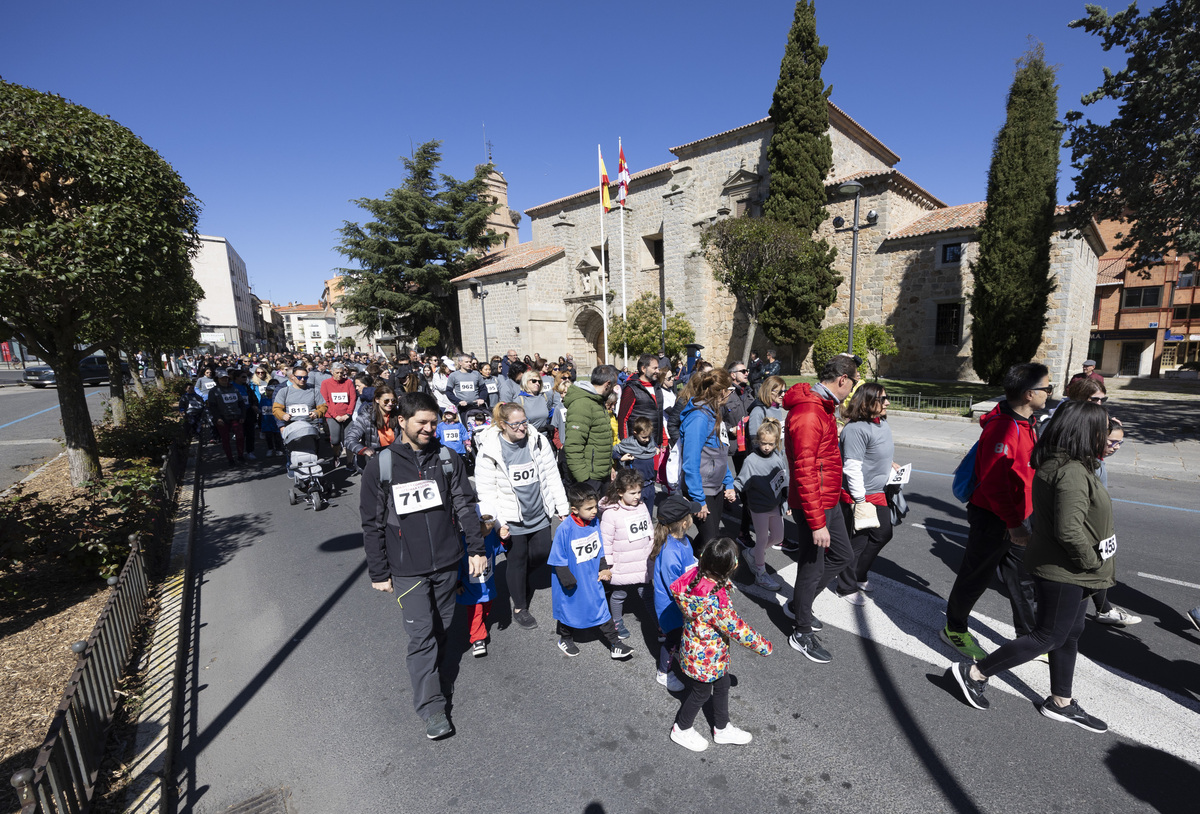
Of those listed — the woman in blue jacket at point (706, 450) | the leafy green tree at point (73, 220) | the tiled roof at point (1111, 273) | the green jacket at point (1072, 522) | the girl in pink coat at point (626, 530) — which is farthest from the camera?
the tiled roof at point (1111, 273)

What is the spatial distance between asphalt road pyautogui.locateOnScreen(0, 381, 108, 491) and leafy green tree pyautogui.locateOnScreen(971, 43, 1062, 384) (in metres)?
23.6

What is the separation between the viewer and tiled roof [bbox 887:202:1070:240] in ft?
65.3

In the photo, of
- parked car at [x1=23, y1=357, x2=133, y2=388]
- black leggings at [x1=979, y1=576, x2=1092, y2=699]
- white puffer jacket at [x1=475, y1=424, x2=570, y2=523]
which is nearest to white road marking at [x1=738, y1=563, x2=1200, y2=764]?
black leggings at [x1=979, y1=576, x2=1092, y2=699]

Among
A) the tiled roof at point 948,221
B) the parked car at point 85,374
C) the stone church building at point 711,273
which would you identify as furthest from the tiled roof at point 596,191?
the parked car at point 85,374

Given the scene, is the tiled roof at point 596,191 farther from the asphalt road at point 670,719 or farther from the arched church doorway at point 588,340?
the asphalt road at point 670,719

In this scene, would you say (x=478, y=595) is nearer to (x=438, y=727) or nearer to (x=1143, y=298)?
(x=438, y=727)

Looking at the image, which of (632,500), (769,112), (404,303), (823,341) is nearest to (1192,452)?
(823,341)

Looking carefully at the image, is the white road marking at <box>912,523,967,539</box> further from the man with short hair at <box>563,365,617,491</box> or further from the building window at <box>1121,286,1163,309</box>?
the building window at <box>1121,286,1163,309</box>

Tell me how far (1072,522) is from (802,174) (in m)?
22.4

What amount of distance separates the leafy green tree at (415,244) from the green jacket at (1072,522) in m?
38.6

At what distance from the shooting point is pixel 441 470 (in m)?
3.29

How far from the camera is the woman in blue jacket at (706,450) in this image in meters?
4.39

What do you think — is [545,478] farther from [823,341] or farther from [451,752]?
[823,341]

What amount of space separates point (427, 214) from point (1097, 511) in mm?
40854
